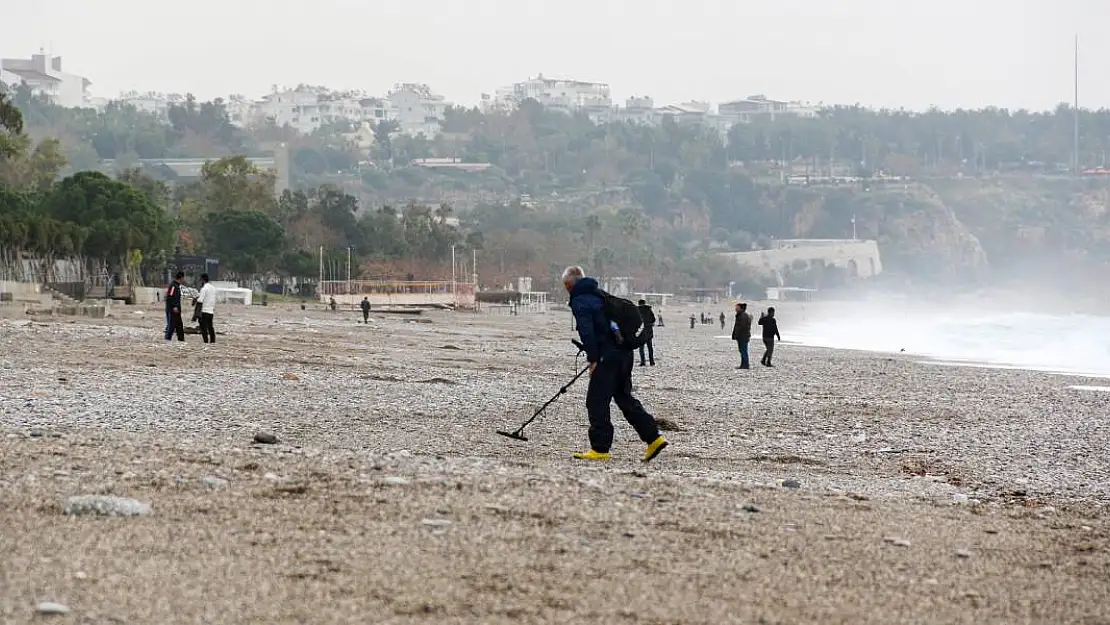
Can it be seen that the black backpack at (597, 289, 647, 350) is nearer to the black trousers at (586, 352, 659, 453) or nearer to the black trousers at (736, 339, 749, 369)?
the black trousers at (586, 352, 659, 453)

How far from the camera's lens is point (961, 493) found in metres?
10.7

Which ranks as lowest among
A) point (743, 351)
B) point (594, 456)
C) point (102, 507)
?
point (743, 351)

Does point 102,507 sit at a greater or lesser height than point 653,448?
greater

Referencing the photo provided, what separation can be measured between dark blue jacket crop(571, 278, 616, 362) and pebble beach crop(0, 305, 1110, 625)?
0.85 m

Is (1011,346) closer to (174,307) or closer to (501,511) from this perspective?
(174,307)

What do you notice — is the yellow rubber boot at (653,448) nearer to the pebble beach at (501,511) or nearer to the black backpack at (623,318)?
the pebble beach at (501,511)

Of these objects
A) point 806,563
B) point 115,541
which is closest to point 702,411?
point 806,563

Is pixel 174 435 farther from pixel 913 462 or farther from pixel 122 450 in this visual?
pixel 913 462

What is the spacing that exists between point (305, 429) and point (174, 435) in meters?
1.44

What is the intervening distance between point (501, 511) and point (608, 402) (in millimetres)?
3390

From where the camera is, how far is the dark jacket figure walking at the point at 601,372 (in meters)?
11.5

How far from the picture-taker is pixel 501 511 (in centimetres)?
827

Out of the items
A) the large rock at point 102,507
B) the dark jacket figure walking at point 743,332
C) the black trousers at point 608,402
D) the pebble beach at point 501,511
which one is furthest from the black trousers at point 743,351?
the large rock at point 102,507

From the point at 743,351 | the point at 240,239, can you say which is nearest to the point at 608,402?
the point at 743,351
